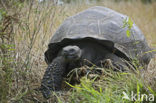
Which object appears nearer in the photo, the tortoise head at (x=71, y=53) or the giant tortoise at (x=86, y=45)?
the tortoise head at (x=71, y=53)

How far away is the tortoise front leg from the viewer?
285 cm

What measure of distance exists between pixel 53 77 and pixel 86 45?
0.53 m

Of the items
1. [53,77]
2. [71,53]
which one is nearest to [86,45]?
[71,53]

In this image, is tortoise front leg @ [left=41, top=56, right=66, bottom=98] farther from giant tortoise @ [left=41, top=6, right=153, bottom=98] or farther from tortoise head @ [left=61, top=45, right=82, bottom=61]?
tortoise head @ [left=61, top=45, right=82, bottom=61]

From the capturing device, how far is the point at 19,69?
284cm

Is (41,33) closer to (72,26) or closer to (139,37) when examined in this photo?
(72,26)

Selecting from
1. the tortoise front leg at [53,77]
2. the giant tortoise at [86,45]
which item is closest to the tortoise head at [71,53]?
the giant tortoise at [86,45]

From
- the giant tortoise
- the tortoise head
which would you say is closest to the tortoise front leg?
the giant tortoise

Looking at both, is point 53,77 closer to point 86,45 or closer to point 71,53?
point 71,53

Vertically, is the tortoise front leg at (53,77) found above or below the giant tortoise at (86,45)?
below

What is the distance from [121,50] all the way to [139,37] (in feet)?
1.59

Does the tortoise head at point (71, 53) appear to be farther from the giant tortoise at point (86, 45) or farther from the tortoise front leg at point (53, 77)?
the tortoise front leg at point (53, 77)

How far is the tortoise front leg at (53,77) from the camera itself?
285cm

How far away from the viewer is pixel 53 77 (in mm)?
2928
